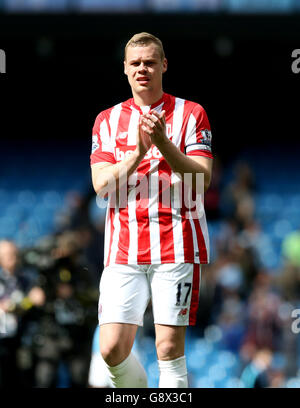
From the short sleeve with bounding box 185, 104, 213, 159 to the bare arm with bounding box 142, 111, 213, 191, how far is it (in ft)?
0.23

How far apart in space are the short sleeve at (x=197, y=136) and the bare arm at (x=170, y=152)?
0.07 metres

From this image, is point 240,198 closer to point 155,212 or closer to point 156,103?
point 156,103

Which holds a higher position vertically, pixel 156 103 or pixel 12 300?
pixel 156 103

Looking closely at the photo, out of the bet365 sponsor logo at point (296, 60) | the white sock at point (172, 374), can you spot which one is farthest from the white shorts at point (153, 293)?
the bet365 sponsor logo at point (296, 60)

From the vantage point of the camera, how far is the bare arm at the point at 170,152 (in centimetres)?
340

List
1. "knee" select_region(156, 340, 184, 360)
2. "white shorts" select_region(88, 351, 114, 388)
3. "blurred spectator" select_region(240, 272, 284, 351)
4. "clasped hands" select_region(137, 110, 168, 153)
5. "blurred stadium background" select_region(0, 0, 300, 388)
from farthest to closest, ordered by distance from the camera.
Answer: "blurred spectator" select_region(240, 272, 284, 351), "blurred stadium background" select_region(0, 0, 300, 388), "white shorts" select_region(88, 351, 114, 388), "knee" select_region(156, 340, 184, 360), "clasped hands" select_region(137, 110, 168, 153)

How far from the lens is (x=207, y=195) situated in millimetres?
10227

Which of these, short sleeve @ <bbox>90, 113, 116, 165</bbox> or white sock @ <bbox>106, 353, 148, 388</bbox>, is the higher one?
short sleeve @ <bbox>90, 113, 116, 165</bbox>

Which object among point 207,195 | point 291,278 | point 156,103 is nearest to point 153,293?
point 156,103

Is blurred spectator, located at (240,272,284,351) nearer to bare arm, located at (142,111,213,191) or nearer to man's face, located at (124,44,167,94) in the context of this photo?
bare arm, located at (142,111,213,191)

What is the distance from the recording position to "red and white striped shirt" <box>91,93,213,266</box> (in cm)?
370

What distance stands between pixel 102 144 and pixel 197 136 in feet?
1.62

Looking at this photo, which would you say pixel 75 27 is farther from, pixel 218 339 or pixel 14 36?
pixel 218 339

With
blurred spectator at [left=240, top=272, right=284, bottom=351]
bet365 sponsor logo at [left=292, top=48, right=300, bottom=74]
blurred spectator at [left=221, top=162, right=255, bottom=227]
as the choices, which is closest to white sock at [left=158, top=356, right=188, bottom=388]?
blurred spectator at [left=240, top=272, right=284, bottom=351]
